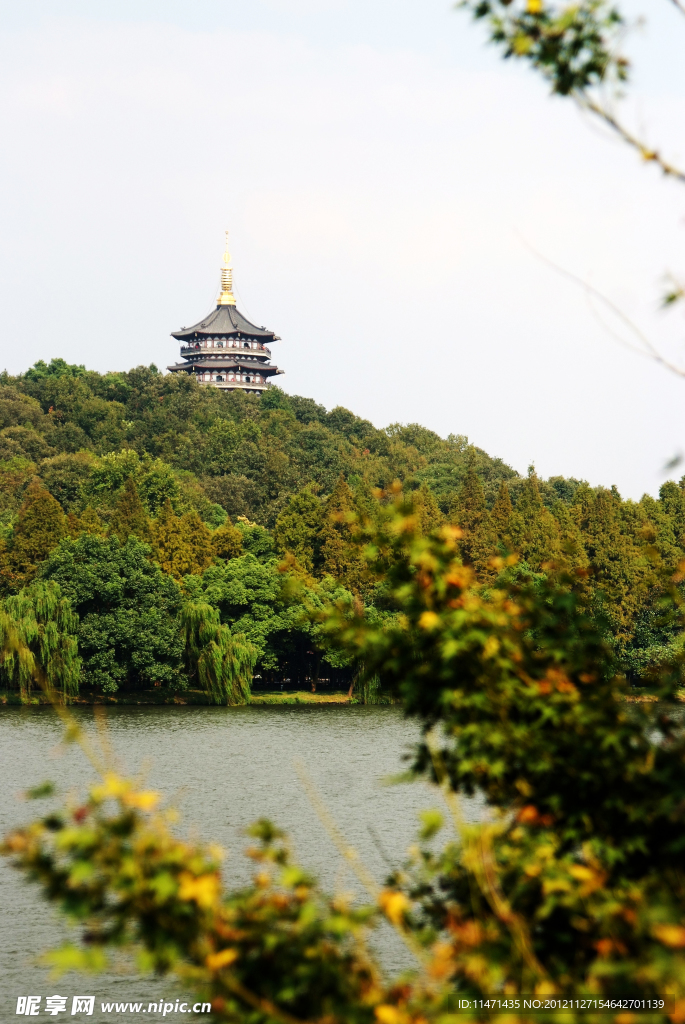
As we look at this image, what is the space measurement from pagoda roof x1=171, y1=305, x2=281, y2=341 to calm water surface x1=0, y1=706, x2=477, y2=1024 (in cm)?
5559

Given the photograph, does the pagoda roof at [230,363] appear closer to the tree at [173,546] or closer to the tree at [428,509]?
the tree at [428,509]

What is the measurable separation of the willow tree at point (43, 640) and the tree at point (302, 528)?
9907 mm

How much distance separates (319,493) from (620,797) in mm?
47302

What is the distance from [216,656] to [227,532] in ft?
29.3

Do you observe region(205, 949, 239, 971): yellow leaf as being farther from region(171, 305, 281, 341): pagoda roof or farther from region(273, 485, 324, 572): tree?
region(171, 305, 281, 341): pagoda roof

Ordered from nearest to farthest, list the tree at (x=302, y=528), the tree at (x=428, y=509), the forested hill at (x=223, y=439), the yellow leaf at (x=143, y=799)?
the yellow leaf at (x=143, y=799) < the tree at (x=302, y=528) < the tree at (x=428, y=509) < the forested hill at (x=223, y=439)

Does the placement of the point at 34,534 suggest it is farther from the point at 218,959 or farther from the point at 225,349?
the point at 225,349

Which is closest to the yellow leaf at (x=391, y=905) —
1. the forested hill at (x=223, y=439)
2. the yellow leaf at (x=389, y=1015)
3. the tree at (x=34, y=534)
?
the yellow leaf at (x=389, y=1015)

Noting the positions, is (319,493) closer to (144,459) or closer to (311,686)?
(144,459)

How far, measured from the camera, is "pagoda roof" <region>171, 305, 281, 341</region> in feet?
270

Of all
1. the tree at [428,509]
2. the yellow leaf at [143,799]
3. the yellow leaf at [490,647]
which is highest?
the tree at [428,509]

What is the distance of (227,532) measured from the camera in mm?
38125

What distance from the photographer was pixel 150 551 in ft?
115

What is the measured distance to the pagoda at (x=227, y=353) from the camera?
267 feet
